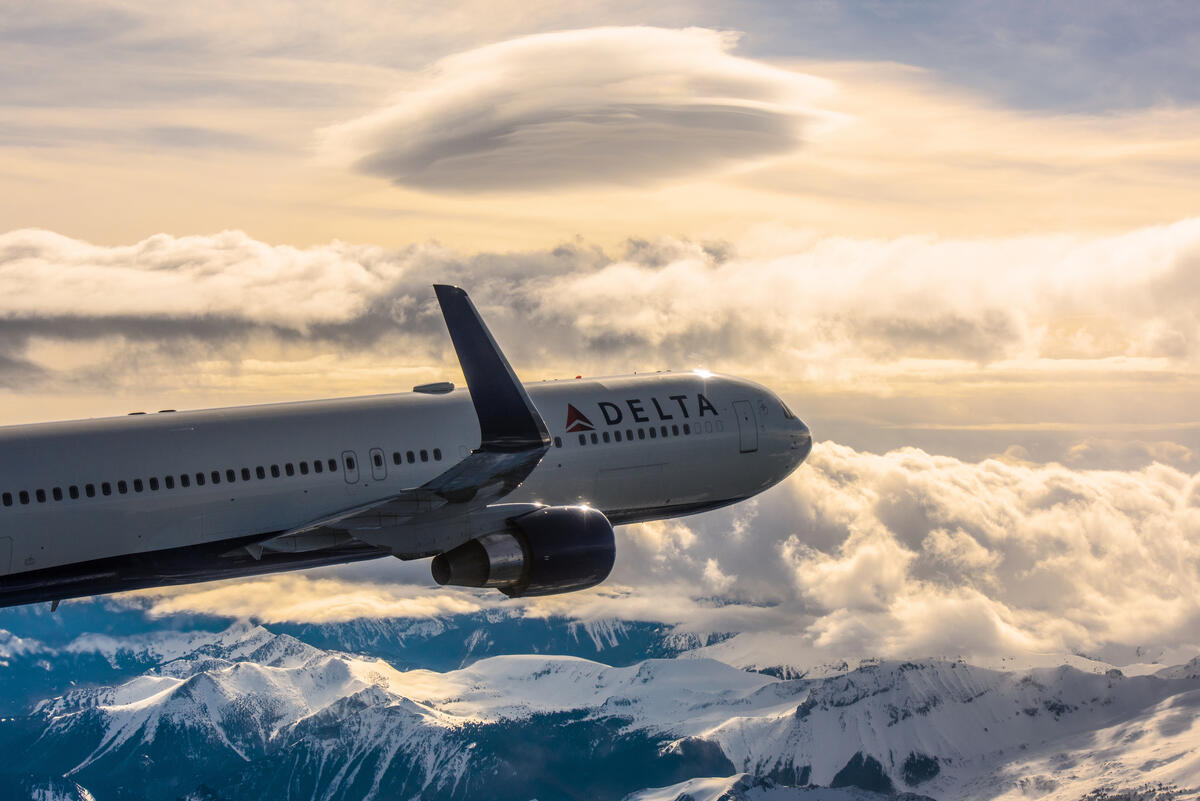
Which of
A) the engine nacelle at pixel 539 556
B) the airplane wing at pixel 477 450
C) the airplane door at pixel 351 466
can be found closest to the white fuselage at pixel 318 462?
the airplane door at pixel 351 466

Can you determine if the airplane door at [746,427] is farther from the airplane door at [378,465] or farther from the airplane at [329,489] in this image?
the airplane door at [378,465]

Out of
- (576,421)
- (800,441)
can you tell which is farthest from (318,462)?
(800,441)

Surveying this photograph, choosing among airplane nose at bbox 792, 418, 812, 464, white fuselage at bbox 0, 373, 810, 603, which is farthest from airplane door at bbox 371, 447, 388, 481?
airplane nose at bbox 792, 418, 812, 464

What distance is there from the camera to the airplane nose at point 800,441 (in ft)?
144

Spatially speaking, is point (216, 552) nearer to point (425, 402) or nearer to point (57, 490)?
point (57, 490)

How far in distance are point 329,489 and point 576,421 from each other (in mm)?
8476

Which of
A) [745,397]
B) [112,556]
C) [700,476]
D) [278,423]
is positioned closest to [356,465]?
[278,423]

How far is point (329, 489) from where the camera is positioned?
34.2m

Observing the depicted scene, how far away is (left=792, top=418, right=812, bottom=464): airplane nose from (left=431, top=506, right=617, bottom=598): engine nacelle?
40.9ft

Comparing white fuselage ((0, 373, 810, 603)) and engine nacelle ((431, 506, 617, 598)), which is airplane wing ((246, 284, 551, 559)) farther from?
engine nacelle ((431, 506, 617, 598))

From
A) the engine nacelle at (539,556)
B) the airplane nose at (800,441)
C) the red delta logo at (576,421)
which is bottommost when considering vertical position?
the engine nacelle at (539,556)

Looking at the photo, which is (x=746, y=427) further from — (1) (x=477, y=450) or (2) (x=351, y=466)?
(2) (x=351, y=466)

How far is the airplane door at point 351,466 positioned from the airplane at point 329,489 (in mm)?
48

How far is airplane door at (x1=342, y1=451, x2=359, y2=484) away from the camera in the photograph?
113ft
